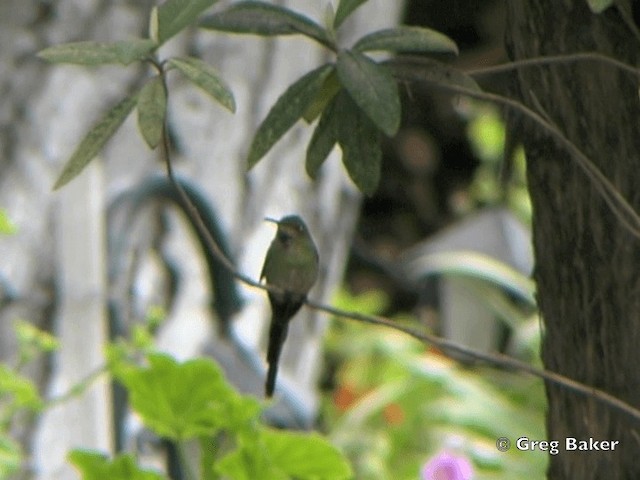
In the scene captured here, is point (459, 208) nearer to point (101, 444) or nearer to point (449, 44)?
point (101, 444)

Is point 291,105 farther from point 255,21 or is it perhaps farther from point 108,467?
point 108,467

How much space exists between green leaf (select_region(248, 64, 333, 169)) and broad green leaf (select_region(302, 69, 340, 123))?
0.05 feet

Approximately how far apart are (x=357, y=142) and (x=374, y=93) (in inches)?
2.5

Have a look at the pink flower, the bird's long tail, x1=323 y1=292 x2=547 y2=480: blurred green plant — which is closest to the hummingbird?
the bird's long tail

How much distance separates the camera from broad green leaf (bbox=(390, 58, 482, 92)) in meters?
0.80

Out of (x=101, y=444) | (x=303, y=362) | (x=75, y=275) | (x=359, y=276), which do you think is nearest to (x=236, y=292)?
(x=101, y=444)

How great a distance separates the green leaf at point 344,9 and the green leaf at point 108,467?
299 millimetres

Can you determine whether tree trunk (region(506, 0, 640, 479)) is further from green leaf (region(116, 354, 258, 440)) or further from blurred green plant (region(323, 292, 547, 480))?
blurred green plant (region(323, 292, 547, 480))

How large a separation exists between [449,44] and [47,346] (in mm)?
525

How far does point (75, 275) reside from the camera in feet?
6.70

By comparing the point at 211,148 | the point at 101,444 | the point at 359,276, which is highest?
the point at 359,276

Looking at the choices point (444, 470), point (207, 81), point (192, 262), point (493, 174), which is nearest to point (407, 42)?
point (207, 81)

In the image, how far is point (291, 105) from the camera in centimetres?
77

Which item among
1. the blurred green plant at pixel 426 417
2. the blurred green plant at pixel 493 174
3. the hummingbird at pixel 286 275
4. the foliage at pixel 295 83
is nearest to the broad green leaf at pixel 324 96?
the foliage at pixel 295 83
